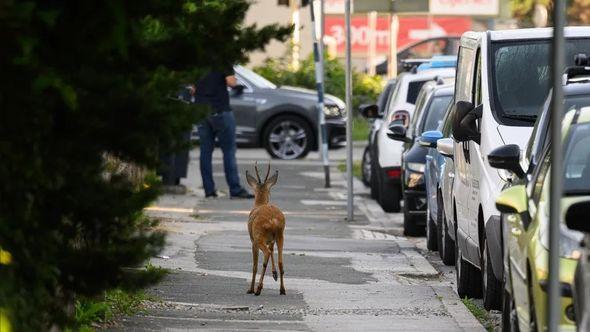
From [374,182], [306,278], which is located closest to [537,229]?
[306,278]

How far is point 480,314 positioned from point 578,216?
3.67 m

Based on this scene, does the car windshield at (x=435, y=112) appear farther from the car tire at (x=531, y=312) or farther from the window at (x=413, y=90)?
the car tire at (x=531, y=312)

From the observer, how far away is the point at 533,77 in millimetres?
12828

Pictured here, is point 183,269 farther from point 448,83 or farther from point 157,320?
point 448,83

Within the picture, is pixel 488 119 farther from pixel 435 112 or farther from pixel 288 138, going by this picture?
pixel 288 138

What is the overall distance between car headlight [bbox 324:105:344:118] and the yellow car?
21.0 m

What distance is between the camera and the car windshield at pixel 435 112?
59.9ft

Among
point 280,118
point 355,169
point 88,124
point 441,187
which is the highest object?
point 88,124

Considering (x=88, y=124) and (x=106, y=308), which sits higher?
(x=88, y=124)

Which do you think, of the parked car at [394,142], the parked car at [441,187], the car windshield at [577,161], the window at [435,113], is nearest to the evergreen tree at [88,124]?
the car windshield at [577,161]

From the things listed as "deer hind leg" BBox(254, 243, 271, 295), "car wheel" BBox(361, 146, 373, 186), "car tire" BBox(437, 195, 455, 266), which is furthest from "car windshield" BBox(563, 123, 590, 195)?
"car wheel" BBox(361, 146, 373, 186)

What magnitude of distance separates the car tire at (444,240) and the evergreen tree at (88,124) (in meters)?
7.63

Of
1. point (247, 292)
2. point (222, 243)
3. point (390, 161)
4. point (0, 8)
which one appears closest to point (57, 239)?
point (0, 8)

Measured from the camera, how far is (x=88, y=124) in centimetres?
667
